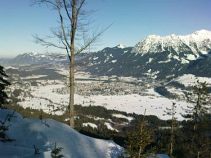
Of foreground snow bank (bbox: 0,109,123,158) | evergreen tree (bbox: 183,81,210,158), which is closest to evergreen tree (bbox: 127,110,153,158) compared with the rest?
foreground snow bank (bbox: 0,109,123,158)

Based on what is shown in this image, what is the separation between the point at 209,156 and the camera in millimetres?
47312

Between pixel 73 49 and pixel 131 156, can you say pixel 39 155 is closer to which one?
pixel 131 156

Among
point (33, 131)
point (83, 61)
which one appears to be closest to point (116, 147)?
point (33, 131)

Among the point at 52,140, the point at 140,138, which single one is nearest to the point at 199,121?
the point at 140,138

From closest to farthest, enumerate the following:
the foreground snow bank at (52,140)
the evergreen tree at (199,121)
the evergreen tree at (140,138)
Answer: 1. the foreground snow bank at (52,140)
2. the evergreen tree at (140,138)
3. the evergreen tree at (199,121)

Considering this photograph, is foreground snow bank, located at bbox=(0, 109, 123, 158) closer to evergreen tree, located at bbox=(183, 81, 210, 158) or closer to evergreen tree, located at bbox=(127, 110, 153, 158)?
evergreen tree, located at bbox=(127, 110, 153, 158)

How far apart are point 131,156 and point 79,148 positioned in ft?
12.9

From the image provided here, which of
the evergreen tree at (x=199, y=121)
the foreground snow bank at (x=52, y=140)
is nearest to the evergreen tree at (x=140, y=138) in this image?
the foreground snow bank at (x=52, y=140)

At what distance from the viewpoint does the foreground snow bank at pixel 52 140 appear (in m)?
12.7

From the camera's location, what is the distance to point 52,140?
13391 millimetres

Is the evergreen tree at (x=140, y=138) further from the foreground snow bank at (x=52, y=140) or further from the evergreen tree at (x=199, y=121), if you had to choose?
the evergreen tree at (x=199, y=121)

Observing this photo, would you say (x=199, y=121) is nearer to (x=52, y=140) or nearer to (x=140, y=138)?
(x=140, y=138)

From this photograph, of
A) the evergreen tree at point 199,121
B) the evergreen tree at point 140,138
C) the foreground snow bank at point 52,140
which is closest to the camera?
the foreground snow bank at point 52,140

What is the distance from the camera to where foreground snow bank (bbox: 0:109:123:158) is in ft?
41.8
